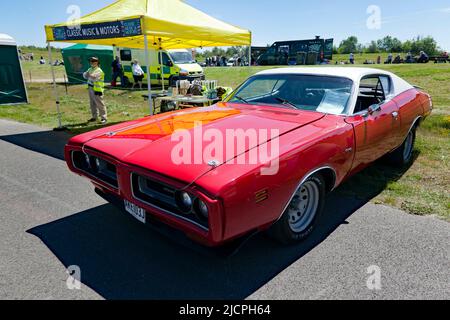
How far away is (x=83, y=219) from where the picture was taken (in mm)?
3385

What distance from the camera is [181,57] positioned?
16.6 m

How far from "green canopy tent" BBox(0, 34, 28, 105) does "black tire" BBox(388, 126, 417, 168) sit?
Answer: 44.4 feet

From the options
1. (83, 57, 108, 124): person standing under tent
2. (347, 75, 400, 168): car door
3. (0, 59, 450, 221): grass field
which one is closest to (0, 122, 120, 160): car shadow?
(0, 59, 450, 221): grass field

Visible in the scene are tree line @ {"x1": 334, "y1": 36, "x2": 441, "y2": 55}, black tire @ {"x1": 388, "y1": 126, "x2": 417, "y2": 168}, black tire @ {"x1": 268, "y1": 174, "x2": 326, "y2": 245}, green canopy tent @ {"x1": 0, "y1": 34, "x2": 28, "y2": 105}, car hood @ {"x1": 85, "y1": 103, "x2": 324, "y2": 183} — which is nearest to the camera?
car hood @ {"x1": 85, "y1": 103, "x2": 324, "y2": 183}

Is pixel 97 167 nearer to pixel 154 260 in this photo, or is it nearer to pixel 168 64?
pixel 154 260

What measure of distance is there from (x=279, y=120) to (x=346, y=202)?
138 cm

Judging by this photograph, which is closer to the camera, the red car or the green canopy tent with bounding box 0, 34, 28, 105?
the red car

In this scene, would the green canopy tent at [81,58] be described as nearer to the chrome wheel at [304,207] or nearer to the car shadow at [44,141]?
the car shadow at [44,141]

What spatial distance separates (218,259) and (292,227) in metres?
0.72

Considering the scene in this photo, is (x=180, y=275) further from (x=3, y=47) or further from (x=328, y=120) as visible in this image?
(x=3, y=47)

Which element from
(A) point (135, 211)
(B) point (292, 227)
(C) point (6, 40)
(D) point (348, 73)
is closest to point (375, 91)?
(D) point (348, 73)

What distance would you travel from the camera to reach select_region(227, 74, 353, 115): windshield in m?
3.44

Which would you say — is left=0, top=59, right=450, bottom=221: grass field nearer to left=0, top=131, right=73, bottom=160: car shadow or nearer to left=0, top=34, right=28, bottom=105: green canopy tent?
left=0, top=131, right=73, bottom=160: car shadow

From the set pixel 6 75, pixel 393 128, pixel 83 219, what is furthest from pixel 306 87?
pixel 6 75
